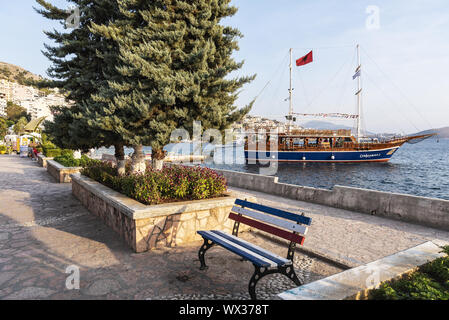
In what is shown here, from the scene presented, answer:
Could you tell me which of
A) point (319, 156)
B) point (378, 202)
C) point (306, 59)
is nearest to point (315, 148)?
point (319, 156)

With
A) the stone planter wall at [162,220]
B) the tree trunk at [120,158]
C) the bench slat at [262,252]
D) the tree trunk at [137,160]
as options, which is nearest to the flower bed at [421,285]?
the bench slat at [262,252]

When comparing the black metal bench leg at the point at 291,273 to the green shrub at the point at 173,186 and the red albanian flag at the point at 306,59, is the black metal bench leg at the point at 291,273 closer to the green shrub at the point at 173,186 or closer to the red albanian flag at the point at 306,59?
the green shrub at the point at 173,186

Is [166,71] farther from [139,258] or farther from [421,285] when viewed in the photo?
[421,285]

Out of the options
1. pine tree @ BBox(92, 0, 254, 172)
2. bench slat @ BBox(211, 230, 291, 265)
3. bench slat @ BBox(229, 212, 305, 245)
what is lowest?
bench slat @ BBox(211, 230, 291, 265)

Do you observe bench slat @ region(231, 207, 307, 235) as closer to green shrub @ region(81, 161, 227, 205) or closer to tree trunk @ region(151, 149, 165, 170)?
green shrub @ region(81, 161, 227, 205)

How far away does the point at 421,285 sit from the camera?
9.39 ft

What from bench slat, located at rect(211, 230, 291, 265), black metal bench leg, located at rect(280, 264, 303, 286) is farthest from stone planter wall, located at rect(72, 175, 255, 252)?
black metal bench leg, located at rect(280, 264, 303, 286)

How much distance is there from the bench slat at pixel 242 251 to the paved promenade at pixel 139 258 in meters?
0.58

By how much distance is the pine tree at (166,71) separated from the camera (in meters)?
6.71

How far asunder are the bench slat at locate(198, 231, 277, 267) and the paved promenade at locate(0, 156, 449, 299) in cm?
58

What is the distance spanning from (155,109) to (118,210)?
9.54 ft

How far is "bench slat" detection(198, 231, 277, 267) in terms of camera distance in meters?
3.10
